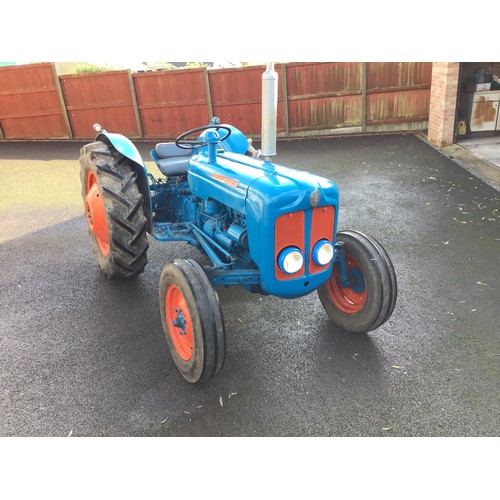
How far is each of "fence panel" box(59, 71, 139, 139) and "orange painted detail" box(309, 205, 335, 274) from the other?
32.9ft

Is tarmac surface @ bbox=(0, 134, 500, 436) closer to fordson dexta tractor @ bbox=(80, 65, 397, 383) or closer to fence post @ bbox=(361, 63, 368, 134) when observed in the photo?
fordson dexta tractor @ bbox=(80, 65, 397, 383)

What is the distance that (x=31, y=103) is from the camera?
1195 centimetres

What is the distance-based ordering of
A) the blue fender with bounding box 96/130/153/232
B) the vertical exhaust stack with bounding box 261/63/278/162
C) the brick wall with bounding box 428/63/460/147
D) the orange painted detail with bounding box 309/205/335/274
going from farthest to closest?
1. the brick wall with bounding box 428/63/460/147
2. the blue fender with bounding box 96/130/153/232
3. the orange painted detail with bounding box 309/205/335/274
4. the vertical exhaust stack with bounding box 261/63/278/162

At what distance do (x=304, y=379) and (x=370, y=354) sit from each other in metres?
0.50

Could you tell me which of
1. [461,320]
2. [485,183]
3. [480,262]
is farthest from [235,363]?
[485,183]

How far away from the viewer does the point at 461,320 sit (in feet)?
9.96

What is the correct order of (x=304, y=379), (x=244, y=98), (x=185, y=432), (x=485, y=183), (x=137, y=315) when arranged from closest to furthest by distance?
(x=185, y=432), (x=304, y=379), (x=137, y=315), (x=485, y=183), (x=244, y=98)

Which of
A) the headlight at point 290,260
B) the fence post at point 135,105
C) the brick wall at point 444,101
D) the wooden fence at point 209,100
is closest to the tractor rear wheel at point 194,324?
the headlight at point 290,260

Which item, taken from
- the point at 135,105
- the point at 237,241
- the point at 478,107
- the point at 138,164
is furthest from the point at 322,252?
the point at 135,105

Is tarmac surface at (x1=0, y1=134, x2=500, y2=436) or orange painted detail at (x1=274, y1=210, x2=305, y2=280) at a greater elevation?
orange painted detail at (x1=274, y1=210, x2=305, y2=280)

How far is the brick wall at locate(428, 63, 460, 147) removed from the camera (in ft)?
26.1

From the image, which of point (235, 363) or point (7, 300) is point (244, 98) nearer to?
point (7, 300)

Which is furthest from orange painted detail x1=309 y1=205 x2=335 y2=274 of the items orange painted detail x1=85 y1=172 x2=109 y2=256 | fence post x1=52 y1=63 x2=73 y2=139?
fence post x1=52 y1=63 x2=73 y2=139

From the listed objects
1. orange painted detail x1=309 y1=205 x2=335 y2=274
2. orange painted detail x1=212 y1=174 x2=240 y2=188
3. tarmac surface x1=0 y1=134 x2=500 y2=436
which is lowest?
tarmac surface x1=0 y1=134 x2=500 y2=436
